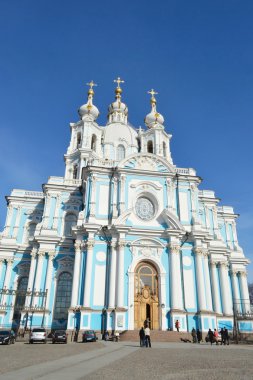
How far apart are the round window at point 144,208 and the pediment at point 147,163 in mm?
3153

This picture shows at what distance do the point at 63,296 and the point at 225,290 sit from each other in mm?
15323

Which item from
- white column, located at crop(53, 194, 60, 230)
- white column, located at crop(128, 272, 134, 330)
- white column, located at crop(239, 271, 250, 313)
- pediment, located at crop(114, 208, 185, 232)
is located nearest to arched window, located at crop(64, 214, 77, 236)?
white column, located at crop(53, 194, 60, 230)

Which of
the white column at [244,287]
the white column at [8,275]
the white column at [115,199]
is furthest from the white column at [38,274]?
the white column at [244,287]

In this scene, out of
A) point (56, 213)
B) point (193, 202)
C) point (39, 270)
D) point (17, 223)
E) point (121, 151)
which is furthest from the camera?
point (121, 151)

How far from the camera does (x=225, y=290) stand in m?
31.5

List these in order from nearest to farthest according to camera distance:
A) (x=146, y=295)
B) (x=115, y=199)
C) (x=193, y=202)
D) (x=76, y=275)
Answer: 1. (x=76, y=275)
2. (x=146, y=295)
3. (x=115, y=199)
4. (x=193, y=202)

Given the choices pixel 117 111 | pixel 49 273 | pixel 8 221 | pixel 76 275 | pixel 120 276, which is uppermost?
pixel 117 111

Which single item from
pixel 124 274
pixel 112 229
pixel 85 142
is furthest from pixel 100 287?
pixel 85 142

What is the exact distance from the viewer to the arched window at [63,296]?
2770cm

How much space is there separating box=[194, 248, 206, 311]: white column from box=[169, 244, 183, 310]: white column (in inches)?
59.6

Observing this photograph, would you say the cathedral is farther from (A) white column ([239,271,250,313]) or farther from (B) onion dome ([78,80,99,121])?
(B) onion dome ([78,80,99,121])

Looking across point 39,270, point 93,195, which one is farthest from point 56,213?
point 39,270

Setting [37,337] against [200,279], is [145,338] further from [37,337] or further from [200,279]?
[200,279]

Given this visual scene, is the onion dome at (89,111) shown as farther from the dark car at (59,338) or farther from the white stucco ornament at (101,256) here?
the dark car at (59,338)
